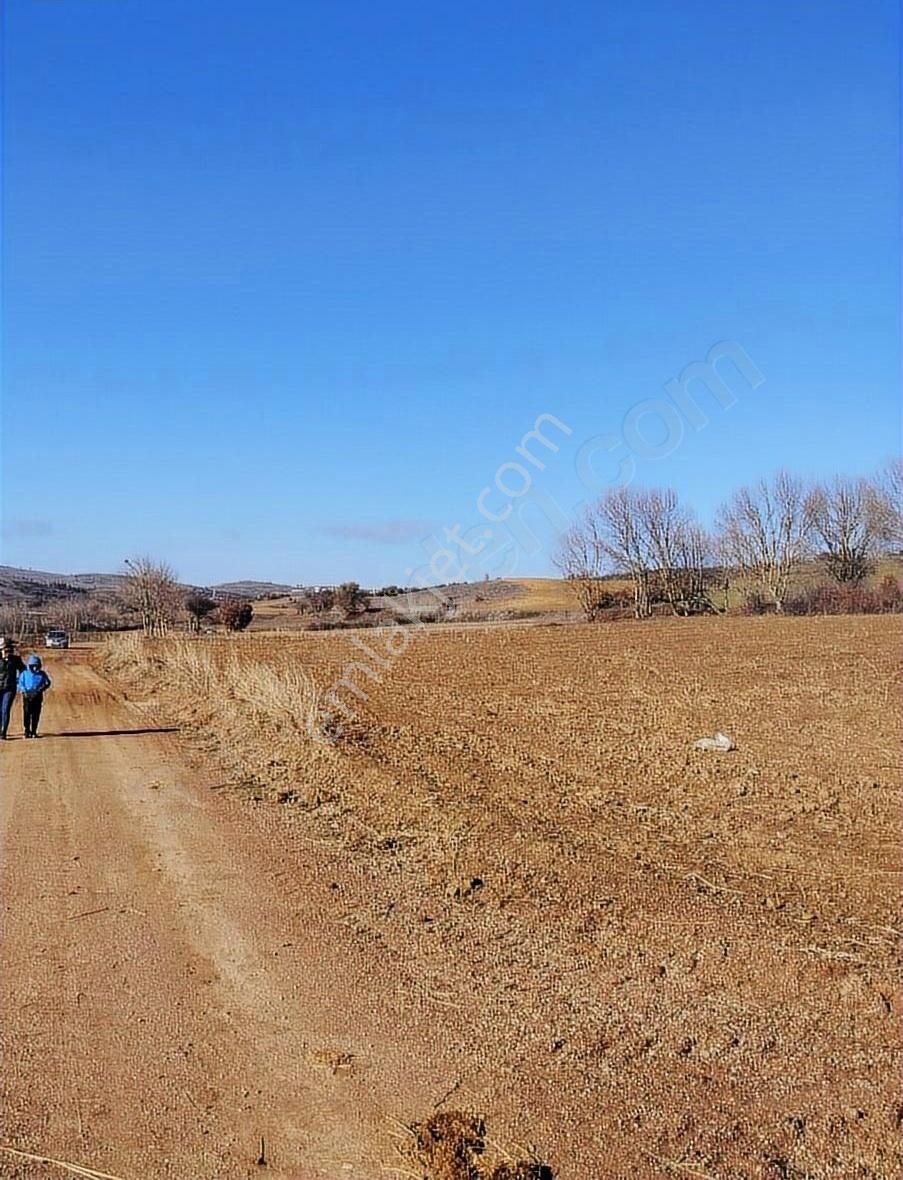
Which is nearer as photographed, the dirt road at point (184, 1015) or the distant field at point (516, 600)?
the dirt road at point (184, 1015)

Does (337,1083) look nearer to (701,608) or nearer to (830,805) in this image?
(830,805)

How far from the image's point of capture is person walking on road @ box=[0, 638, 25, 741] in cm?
1561

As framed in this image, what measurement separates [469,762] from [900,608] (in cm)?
5355

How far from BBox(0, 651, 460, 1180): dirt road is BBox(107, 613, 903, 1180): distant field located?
18.5 inches

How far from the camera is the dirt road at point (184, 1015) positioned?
413 centimetres

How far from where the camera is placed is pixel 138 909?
720cm

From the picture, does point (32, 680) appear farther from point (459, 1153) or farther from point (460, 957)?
point (459, 1153)

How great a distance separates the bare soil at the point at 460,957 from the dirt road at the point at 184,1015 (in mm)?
21

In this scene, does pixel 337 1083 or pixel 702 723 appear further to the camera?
pixel 702 723

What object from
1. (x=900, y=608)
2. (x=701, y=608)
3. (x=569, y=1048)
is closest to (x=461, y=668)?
(x=569, y=1048)

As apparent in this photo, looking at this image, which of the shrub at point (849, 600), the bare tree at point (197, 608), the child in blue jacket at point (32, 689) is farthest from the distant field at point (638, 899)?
the bare tree at point (197, 608)

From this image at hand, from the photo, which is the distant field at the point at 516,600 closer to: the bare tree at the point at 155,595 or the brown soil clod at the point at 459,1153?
the bare tree at the point at 155,595

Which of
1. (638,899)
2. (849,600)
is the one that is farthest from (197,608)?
(638,899)

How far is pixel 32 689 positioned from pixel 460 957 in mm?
11782
